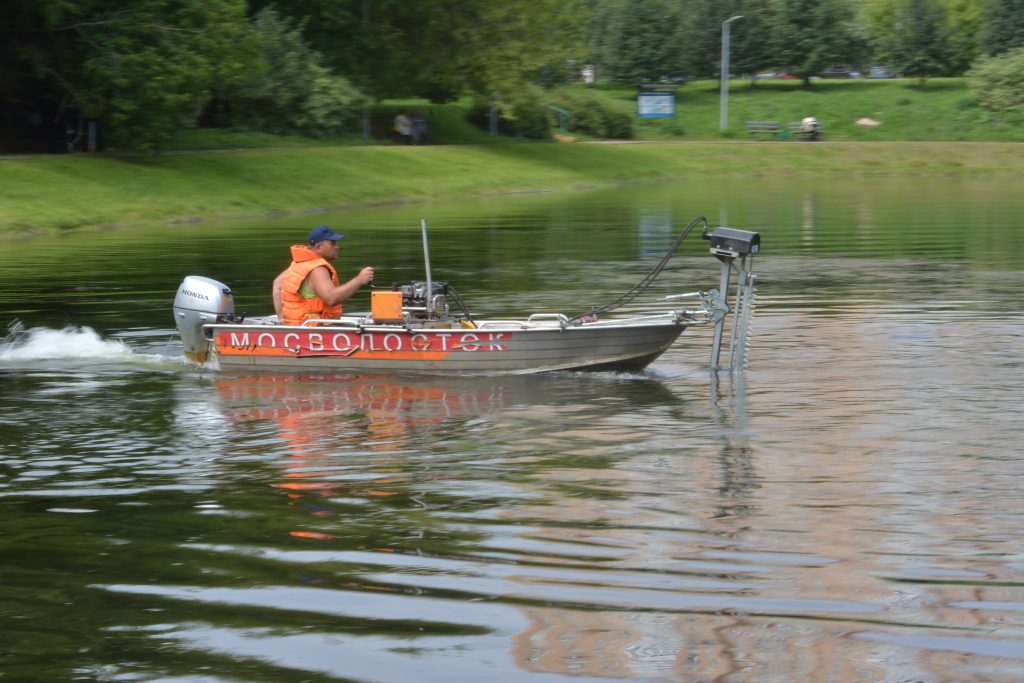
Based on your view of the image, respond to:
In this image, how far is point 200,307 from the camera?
734 inches

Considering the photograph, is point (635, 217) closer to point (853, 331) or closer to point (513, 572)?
point (853, 331)

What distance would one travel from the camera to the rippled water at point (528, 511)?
8539mm

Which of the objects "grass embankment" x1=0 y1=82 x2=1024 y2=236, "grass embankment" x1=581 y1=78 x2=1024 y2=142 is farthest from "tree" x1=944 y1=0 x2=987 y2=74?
"grass embankment" x1=0 y1=82 x2=1024 y2=236

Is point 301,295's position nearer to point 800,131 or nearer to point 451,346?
point 451,346

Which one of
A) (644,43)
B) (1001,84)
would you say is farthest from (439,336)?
(644,43)

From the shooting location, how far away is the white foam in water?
20203 millimetres

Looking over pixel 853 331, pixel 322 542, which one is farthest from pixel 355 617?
pixel 853 331

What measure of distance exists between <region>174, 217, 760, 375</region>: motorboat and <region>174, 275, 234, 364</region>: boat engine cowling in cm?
1

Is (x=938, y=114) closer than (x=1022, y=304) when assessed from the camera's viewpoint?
No

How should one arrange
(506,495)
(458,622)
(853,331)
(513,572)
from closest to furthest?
(458,622), (513,572), (506,495), (853,331)

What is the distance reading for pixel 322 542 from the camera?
10789 mm

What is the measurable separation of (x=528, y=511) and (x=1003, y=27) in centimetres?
9129

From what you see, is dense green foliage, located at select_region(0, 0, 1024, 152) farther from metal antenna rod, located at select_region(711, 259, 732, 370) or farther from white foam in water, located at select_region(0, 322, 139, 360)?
metal antenna rod, located at select_region(711, 259, 732, 370)

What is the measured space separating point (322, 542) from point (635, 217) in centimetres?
3303
